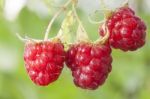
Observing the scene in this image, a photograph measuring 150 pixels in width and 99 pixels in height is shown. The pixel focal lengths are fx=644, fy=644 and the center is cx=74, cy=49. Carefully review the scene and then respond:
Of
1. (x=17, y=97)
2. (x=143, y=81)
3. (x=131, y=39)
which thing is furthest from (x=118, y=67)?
(x=131, y=39)

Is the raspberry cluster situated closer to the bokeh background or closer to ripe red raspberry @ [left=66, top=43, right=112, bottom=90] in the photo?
ripe red raspberry @ [left=66, top=43, right=112, bottom=90]

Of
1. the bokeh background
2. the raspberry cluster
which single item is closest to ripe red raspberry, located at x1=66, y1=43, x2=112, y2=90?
the raspberry cluster

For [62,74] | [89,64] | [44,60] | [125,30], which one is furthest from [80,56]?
[62,74]

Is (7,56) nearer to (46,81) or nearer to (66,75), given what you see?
(66,75)

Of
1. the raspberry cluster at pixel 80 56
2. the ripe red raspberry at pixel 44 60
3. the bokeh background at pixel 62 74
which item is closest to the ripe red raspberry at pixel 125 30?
the raspberry cluster at pixel 80 56

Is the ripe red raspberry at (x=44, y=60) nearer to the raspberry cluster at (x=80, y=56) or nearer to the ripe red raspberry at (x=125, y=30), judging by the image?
the raspberry cluster at (x=80, y=56)
